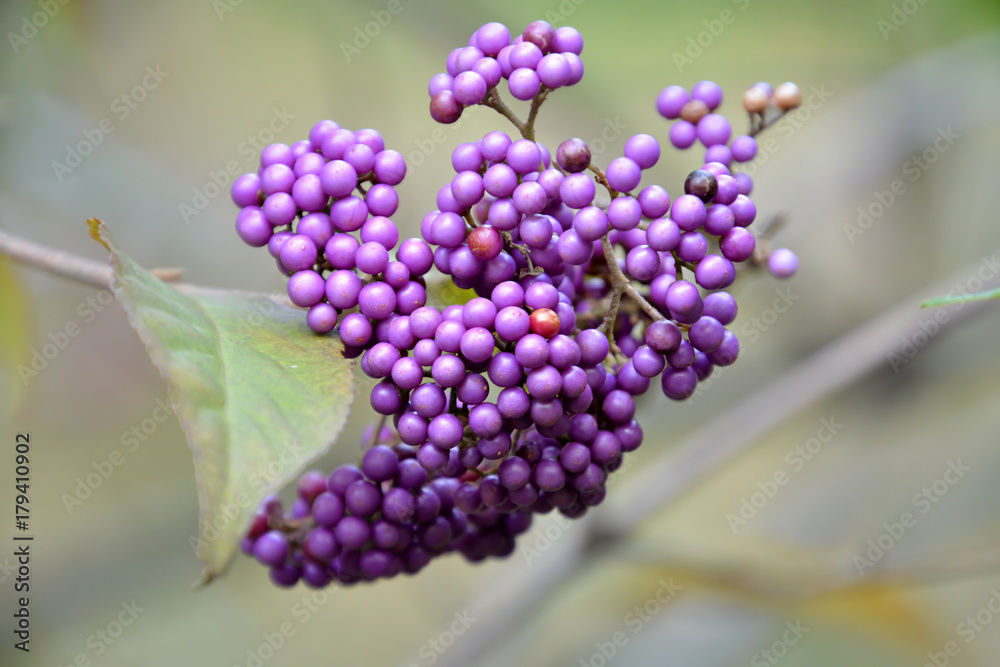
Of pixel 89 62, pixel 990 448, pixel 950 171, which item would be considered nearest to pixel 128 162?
pixel 89 62

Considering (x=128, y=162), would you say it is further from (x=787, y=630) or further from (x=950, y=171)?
(x=950, y=171)

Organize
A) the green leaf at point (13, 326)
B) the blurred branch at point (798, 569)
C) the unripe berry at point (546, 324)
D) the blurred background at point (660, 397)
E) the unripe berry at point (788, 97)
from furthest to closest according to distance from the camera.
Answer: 1. the blurred background at point (660, 397)
2. the blurred branch at point (798, 569)
3. the green leaf at point (13, 326)
4. the unripe berry at point (788, 97)
5. the unripe berry at point (546, 324)

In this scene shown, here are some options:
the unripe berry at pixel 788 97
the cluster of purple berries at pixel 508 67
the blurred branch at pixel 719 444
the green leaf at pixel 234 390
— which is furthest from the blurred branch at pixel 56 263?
the blurred branch at pixel 719 444

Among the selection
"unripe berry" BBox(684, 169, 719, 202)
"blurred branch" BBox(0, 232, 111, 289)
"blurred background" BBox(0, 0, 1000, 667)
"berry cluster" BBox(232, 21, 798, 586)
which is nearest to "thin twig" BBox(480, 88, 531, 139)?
"berry cluster" BBox(232, 21, 798, 586)

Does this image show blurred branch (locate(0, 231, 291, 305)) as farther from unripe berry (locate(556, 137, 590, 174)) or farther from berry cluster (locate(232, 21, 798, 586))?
unripe berry (locate(556, 137, 590, 174))

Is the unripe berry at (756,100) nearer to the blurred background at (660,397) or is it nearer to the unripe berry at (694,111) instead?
the unripe berry at (694,111)

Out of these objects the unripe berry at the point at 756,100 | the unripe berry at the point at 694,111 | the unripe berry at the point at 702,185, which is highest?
the unripe berry at the point at 756,100

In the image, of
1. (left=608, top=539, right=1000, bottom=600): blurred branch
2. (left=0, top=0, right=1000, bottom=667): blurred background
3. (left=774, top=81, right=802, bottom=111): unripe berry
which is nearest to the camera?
(left=774, top=81, right=802, bottom=111): unripe berry
